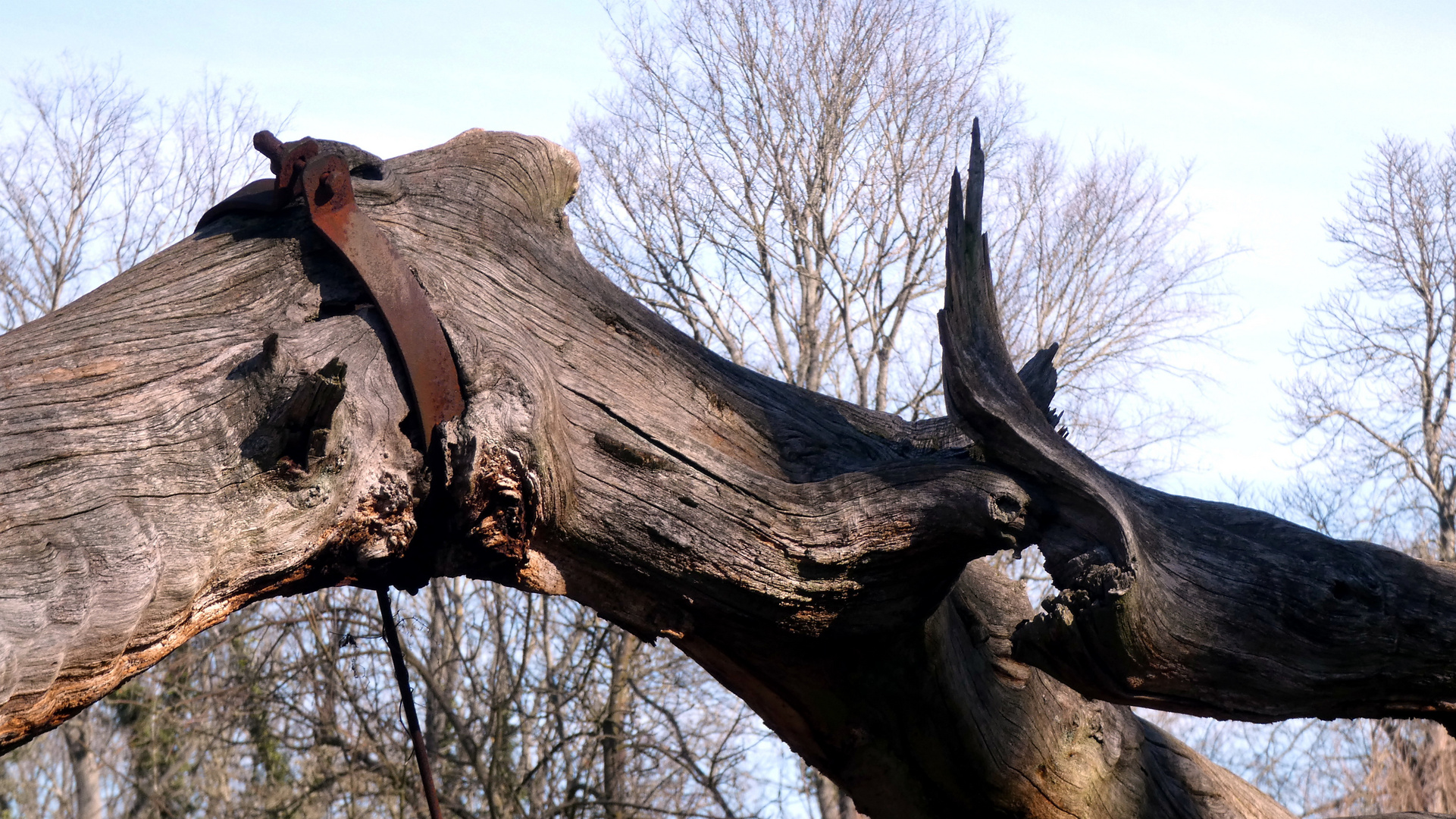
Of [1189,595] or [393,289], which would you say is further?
[1189,595]

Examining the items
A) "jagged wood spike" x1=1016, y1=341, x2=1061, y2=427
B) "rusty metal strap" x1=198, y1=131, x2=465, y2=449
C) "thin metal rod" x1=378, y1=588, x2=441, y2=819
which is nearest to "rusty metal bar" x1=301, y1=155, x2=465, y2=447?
"rusty metal strap" x1=198, y1=131, x2=465, y2=449

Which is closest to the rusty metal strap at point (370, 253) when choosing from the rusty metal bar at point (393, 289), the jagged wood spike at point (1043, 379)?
the rusty metal bar at point (393, 289)

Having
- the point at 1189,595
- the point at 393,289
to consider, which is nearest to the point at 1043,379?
the point at 1189,595

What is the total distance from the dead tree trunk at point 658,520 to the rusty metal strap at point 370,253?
38mm

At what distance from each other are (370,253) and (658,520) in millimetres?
665

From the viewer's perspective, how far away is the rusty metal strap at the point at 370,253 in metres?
1.87

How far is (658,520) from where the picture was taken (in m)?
2.04

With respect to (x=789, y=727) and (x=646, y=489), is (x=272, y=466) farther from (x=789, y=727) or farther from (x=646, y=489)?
(x=789, y=727)

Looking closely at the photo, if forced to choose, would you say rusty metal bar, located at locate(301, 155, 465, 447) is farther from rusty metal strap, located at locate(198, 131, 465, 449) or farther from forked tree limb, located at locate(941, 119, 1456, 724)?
forked tree limb, located at locate(941, 119, 1456, 724)

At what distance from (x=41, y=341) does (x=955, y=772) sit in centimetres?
186

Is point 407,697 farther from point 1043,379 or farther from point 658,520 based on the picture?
point 1043,379

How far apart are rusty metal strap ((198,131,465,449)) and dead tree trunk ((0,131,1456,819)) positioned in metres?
0.04

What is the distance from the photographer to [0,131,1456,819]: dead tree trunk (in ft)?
5.16

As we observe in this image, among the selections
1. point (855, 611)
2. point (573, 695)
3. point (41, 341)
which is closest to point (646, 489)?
point (855, 611)
